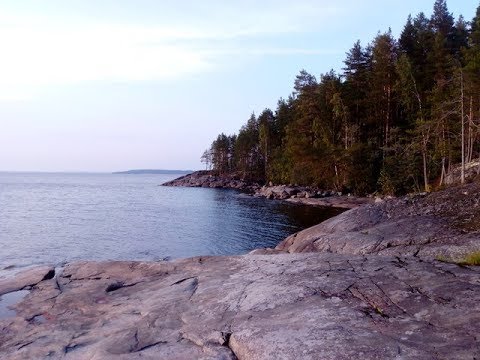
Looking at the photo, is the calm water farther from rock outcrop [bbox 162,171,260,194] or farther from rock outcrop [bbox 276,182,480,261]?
rock outcrop [bbox 162,171,260,194]

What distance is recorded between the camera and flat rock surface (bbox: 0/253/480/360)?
302 inches

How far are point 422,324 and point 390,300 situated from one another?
4.00ft

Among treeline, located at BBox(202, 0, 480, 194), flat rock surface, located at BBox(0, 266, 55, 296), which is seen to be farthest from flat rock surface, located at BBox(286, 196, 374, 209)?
flat rock surface, located at BBox(0, 266, 55, 296)

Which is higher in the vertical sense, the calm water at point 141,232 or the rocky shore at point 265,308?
the rocky shore at point 265,308

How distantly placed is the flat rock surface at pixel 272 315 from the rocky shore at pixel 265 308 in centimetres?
3

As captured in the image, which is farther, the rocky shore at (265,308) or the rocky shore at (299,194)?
the rocky shore at (299,194)

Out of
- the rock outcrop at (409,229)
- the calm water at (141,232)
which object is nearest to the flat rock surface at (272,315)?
the rock outcrop at (409,229)

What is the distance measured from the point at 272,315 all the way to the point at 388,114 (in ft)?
178

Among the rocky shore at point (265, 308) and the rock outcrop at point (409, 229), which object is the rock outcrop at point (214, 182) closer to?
the rock outcrop at point (409, 229)

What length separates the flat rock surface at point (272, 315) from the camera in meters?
7.67

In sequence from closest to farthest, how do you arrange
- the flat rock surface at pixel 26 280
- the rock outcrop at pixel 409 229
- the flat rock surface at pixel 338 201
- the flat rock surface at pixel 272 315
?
the flat rock surface at pixel 272 315 → the rock outcrop at pixel 409 229 → the flat rock surface at pixel 26 280 → the flat rock surface at pixel 338 201

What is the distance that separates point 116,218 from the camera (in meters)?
46.8

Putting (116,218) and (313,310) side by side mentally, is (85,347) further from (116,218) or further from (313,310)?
Answer: (116,218)

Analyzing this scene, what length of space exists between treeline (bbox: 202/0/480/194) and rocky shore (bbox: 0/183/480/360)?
1073 inches
